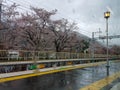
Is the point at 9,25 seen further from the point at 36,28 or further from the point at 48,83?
the point at 48,83

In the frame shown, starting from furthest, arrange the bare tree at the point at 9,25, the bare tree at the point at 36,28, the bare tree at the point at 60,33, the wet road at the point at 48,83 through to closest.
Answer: the bare tree at the point at 60,33 → the bare tree at the point at 36,28 → the bare tree at the point at 9,25 → the wet road at the point at 48,83

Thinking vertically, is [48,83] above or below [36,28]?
below

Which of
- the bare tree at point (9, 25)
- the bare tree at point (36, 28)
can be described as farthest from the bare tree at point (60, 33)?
the bare tree at point (9, 25)

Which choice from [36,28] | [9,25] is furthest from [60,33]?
[9,25]

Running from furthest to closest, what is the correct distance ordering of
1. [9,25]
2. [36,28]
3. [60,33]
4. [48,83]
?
[60,33], [36,28], [9,25], [48,83]

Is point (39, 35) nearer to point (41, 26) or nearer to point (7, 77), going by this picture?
point (41, 26)

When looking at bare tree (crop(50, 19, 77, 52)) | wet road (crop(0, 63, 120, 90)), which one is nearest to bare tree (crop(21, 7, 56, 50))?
bare tree (crop(50, 19, 77, 52))

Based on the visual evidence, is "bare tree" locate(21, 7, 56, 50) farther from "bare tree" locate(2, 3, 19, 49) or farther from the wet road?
the wet road

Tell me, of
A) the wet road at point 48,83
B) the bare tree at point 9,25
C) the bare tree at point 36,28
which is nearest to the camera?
the wet road at point 48,83

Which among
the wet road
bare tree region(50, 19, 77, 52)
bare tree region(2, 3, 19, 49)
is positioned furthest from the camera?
bare tree region(50, 19, 77, 52)

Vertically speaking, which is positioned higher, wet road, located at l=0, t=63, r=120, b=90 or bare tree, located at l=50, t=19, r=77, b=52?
bare tree, located at l=50, t=19, r=77, b=52

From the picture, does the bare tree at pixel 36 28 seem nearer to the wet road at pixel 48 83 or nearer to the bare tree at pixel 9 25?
the bare tree at pixel 9 25

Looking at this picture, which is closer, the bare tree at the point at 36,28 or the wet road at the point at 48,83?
the wet road at the point at 48,83

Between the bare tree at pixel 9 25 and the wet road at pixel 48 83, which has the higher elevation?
the bare tree at pixel 9 25
